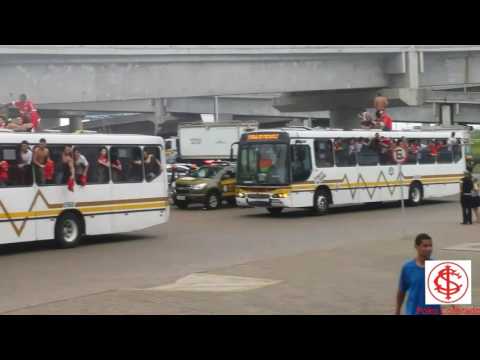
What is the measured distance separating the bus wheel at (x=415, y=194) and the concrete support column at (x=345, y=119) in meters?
12.4

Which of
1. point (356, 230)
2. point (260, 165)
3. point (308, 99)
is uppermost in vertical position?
point (308, 99)

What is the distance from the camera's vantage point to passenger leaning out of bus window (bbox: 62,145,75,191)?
1950 cm

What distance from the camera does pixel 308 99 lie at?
143 feet

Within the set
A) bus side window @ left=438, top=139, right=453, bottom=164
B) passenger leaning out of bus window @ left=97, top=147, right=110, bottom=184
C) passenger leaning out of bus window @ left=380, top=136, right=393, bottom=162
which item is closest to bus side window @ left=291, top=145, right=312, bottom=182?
passenger leaning out of bus window @ left=380, top=136, right=393, bottom=162

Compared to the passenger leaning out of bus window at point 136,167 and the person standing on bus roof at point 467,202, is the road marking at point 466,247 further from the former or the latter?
the passenger leaning out of bus window at point 136,167

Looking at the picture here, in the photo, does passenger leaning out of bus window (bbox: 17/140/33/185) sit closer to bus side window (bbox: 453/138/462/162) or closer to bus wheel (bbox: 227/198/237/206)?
bus wheel (bbox: 227/198/237/206)

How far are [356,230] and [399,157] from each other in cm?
275

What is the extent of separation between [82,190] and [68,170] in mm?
654

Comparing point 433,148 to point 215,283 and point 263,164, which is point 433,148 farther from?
point 215,283

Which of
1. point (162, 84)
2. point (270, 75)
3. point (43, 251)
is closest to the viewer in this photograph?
point (43, 251)

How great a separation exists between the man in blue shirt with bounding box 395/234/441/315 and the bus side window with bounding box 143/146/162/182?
14.6 metres

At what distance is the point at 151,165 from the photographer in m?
22.0
